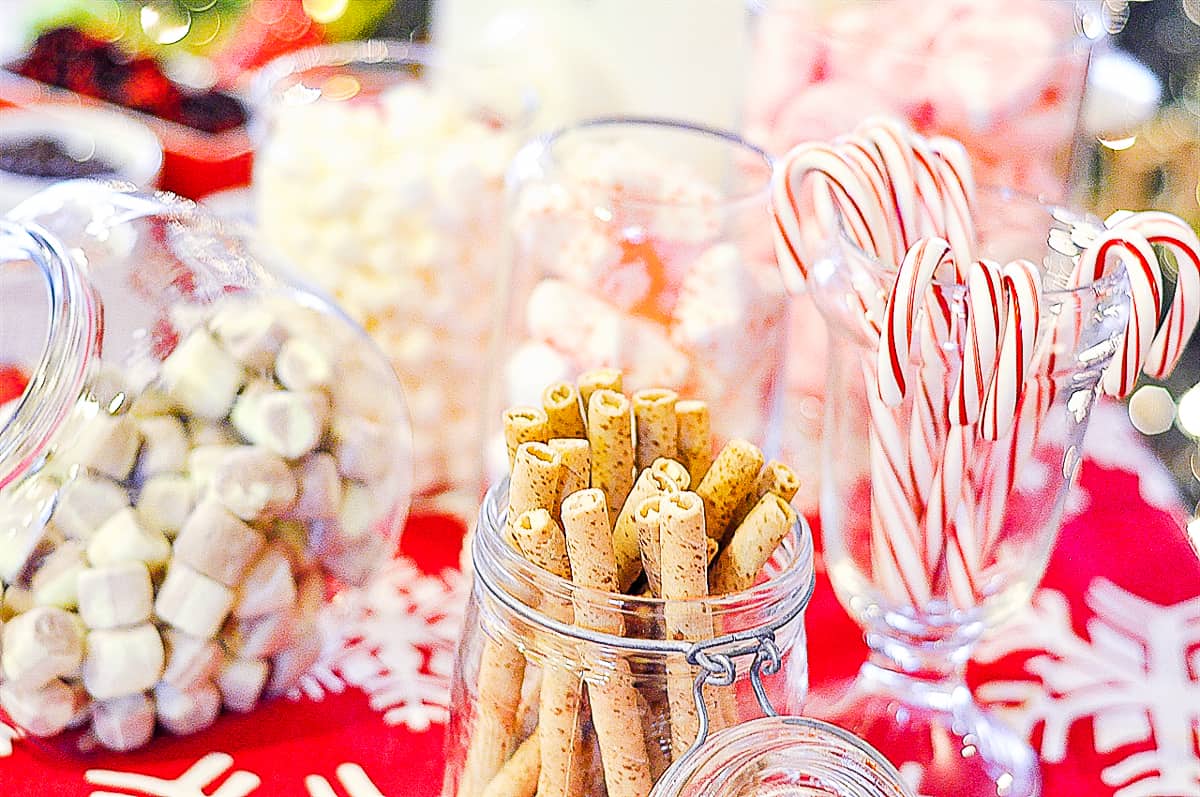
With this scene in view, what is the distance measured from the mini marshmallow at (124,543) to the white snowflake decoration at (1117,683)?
0.41 m

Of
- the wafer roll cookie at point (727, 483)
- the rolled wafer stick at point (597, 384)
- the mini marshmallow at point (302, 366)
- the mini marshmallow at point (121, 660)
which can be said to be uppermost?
the rolled wafer stick at point (597, 384)

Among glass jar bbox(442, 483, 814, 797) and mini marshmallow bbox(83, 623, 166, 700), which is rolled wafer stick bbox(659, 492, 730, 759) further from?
mini marshmallow bbox(83, 623, 166, 700)

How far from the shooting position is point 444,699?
0.65 metres

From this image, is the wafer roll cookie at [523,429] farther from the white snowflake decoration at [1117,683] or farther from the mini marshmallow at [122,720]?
the white snowflake decoration at [1117,683]

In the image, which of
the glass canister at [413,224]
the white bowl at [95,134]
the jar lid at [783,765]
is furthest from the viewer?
the white bowl at [95,134]

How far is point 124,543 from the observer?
0.55 m

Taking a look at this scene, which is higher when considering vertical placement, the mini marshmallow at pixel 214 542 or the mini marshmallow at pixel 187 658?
the mini marshmallow at pixel 214 542

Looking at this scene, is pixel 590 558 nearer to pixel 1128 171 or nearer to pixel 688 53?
pixel 688 53

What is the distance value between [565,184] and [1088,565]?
38 cm

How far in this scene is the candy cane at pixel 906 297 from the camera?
0.52 metres

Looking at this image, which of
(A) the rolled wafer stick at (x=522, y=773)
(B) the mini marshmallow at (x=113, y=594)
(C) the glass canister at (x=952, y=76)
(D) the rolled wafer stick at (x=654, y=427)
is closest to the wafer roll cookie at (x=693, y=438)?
(D) the rolled wafer stick at (x=654, y=427)

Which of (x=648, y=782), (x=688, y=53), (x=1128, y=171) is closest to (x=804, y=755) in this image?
(x=648, y=782)

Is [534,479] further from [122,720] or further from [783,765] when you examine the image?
[122,720]

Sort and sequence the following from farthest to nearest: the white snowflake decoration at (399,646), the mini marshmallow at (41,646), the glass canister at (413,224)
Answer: the glass canister at (413,224)
the white snowflake decoration at (399,646)
the mini marshmallow at (41,646)
